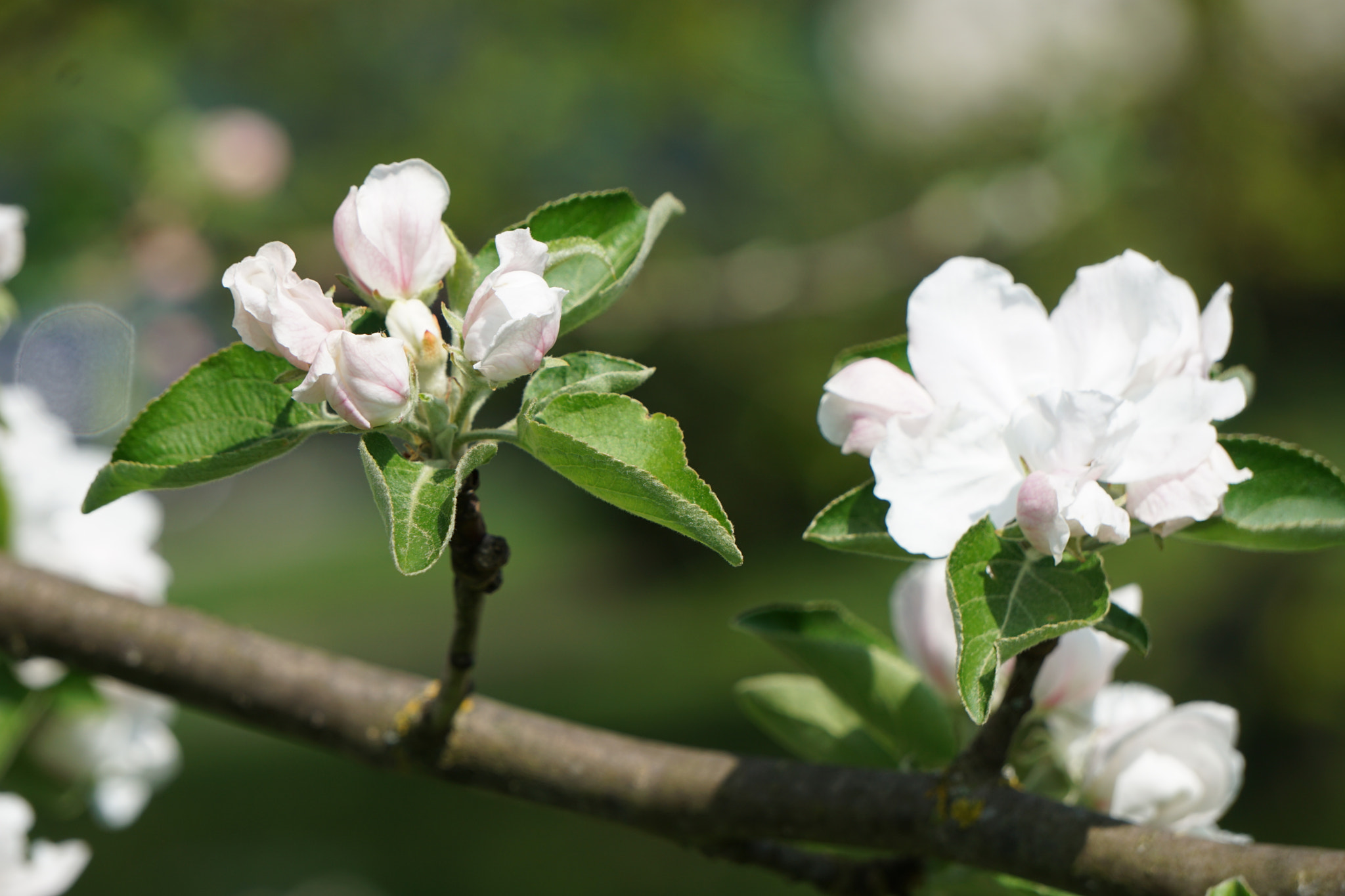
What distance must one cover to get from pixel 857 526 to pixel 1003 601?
8 centimetres

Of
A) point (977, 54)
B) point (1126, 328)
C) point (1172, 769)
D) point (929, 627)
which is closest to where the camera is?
point (1126, 328)

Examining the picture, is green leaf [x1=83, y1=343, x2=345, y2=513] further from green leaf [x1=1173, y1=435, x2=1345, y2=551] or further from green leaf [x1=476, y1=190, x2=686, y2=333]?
green leaf [x1=1173, y1=435, x2=1345, y2=551]

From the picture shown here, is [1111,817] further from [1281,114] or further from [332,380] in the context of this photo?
[1281,114]

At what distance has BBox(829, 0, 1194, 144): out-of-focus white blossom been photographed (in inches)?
357

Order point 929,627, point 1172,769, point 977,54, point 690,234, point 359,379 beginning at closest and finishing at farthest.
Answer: point 359,379 < point 1172,769 < point 929,627 < point 690,234 < point 977,54

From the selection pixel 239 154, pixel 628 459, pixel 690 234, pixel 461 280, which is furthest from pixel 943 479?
pixel 690 234

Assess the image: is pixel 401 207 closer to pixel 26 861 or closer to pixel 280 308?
pixel 280 308

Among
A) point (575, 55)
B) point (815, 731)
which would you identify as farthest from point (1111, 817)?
point (575, 55)

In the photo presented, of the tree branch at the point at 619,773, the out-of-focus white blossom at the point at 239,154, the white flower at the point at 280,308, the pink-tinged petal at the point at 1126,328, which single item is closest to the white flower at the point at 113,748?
the tree branch at the point at 619,773

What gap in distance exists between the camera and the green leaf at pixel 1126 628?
60 centimetres

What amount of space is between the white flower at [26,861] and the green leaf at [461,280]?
0.50 metres

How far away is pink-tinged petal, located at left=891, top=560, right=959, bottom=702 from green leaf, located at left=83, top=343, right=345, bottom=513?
1.46 feet

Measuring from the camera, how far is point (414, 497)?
0.52 m

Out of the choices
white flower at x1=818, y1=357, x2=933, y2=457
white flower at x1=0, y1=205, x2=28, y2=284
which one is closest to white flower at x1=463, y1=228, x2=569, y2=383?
white flower at x1=818, y1=357, x2=933, y2=457
